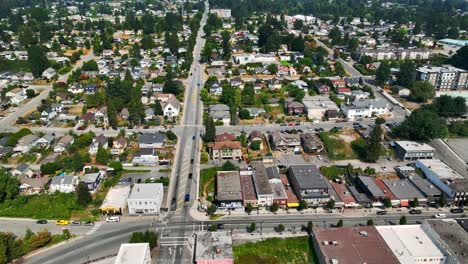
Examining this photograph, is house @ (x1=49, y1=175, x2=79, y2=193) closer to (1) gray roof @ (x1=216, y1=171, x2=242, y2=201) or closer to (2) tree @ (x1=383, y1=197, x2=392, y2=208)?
(1) gray roof @ (x1=216, y1=171, x2=242, y2=201)

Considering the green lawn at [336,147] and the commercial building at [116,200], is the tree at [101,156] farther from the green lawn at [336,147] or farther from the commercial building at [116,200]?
the green lawn at [336,147]

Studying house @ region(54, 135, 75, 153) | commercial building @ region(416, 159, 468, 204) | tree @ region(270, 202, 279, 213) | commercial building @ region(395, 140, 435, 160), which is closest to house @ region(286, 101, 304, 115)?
commercial building @ region(395, 140, 435, 160)

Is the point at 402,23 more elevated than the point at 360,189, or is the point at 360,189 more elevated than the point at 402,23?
the point at 402,23

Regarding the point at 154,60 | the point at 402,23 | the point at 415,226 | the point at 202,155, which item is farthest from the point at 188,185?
the point at 402,23

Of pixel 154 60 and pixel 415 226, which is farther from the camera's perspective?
pixel 154 60

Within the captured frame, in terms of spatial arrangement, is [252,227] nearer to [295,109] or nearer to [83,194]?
[83,194]

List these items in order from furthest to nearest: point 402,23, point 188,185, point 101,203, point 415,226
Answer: point 402,23
point 188,185
point 101,203
point 415,226

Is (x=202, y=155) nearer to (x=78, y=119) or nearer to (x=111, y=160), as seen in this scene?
(x=111, y=160)
